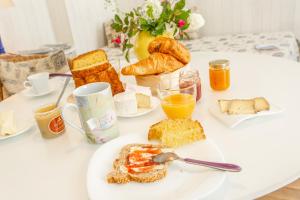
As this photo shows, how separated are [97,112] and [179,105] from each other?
239 millimetres

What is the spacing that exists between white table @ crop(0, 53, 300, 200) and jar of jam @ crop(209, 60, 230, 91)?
3 cm

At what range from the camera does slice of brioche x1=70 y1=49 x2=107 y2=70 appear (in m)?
1.18

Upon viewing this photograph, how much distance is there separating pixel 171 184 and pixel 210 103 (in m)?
0.44

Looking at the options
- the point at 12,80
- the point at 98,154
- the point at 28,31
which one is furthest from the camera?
the point at 28,31

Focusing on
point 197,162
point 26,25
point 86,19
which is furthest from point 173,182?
point 86,19

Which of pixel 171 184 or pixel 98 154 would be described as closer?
pixel 171 184

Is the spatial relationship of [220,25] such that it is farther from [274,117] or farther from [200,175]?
[200,175]

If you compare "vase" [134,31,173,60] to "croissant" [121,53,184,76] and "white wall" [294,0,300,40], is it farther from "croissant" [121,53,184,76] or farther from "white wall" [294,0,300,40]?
"white wall" [294,0,300,40]

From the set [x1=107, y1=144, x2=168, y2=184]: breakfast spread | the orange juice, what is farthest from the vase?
[x1=107, y1=144, x2=168, y2=184]: breakfast spread

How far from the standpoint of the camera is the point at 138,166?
0.65 meters

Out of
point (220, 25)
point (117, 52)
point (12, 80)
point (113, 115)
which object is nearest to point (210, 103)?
point (113, 115)

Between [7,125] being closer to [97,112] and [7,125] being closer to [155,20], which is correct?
[97,112]

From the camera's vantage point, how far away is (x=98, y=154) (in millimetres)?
724

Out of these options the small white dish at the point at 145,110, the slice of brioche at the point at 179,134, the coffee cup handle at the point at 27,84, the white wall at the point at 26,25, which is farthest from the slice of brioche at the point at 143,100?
the white wall at the point at 26,25
